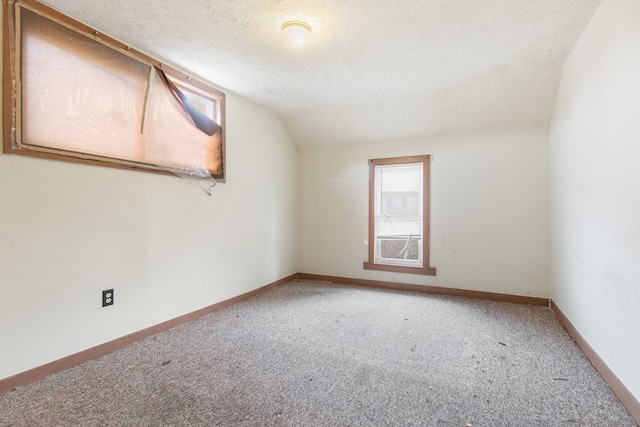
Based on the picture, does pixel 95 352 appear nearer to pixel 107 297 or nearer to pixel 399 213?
pixel 107 297

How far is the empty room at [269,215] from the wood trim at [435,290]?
0.10 ft

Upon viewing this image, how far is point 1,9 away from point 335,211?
3.36 metres

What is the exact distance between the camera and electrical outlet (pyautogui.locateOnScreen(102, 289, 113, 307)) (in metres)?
2.00

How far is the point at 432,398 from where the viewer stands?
1519 mm

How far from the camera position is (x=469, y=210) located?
11.0 feet

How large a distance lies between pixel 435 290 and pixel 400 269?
0.47 metres

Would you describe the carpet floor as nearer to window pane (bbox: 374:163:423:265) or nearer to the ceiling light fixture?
window pane (bbox: 374:163:423:265)

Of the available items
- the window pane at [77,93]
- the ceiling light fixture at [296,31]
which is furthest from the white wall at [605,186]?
the window pane at [77,93]

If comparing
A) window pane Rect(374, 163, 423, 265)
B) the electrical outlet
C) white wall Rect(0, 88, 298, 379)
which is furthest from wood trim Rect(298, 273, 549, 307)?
the electrical outlet

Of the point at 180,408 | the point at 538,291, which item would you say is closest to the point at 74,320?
the point at 180,408

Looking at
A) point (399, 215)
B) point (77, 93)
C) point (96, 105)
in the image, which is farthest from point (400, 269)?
point (77, 93)

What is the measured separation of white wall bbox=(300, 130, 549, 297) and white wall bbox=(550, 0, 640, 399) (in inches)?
23.1

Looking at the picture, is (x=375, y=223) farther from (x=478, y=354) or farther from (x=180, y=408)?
(x=180, y=408)

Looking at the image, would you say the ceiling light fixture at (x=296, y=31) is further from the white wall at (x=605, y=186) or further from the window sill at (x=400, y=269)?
the window sill at (x=400, y=269)
